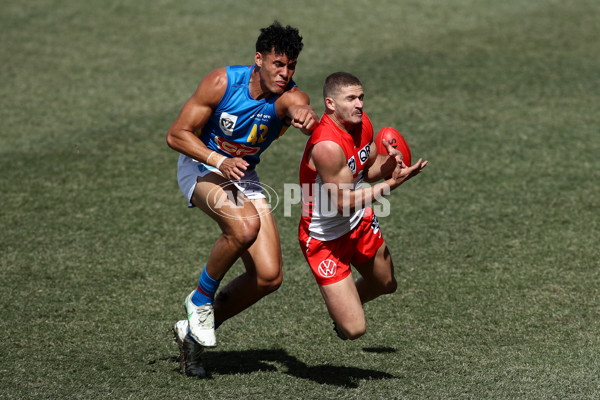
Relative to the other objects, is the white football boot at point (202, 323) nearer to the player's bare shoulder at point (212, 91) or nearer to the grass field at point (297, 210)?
the grass field at point (297, 210)

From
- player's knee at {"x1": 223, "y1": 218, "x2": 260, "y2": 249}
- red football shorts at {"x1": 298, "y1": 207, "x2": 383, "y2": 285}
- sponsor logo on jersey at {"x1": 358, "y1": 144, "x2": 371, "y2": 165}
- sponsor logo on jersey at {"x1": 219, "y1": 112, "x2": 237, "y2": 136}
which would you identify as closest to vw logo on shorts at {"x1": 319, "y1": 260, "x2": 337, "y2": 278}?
red football shorts at {"x1": 298, "y1": 207, "x2": 383, "y2": 285}

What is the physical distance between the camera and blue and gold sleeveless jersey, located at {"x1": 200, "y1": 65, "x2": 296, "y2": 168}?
19.9ft

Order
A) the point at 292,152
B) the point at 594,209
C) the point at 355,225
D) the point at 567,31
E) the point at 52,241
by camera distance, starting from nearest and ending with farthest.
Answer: the point at 355,225, the point at 52,241, the point at 594,209, the point at 292,152, the point at 567,31

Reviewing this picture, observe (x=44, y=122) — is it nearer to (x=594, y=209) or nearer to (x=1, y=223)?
(x=1, y=223)

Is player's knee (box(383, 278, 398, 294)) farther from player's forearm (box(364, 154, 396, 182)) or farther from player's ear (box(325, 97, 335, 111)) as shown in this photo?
player's ear (box(325, 97, 335, 111))

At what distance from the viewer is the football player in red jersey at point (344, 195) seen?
5.56 m

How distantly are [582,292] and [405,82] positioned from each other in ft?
24.2

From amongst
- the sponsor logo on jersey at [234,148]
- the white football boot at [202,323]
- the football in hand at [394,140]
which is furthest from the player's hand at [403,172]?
the white football boot at [202,323]

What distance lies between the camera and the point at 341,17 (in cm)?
1761

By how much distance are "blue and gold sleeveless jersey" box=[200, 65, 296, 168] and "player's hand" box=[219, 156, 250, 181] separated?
1.64ft

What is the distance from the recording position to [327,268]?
5.80m

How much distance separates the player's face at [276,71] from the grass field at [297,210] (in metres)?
2.25

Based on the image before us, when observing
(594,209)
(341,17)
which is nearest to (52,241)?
(594,209)

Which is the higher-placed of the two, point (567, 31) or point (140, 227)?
point (567, 31)
